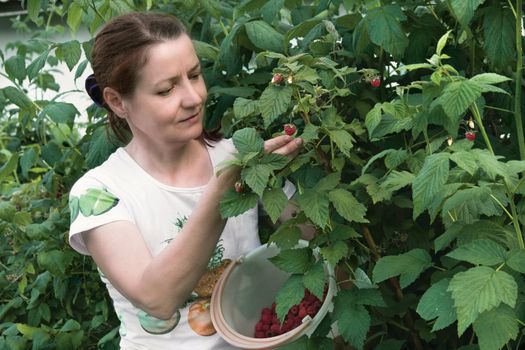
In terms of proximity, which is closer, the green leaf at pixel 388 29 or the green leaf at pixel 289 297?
the green leaf at pixel 289 297

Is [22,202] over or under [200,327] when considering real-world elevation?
under

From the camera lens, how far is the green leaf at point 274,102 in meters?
1.78

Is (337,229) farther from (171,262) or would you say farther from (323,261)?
(171,262)

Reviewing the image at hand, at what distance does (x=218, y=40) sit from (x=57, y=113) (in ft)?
1.64

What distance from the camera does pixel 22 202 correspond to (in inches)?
141

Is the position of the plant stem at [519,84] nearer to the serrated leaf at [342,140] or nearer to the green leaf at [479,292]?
the serrated leaf at [342,140]

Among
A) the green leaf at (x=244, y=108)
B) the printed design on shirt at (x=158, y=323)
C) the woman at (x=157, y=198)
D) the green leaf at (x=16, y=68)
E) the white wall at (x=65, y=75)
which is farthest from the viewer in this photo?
the white wall at (x=65, y=75)

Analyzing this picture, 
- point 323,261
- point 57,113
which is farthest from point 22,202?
point 323,261

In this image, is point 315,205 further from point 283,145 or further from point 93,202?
point 93,202

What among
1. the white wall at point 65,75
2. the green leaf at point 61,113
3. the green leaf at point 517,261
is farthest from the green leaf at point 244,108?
the white wall at point 65,75

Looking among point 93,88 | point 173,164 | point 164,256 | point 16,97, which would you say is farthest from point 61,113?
point 164,256

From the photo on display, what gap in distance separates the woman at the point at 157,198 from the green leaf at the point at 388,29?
1.29 ft

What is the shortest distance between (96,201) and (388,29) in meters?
0.75

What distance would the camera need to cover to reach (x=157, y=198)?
2307 millimetres
